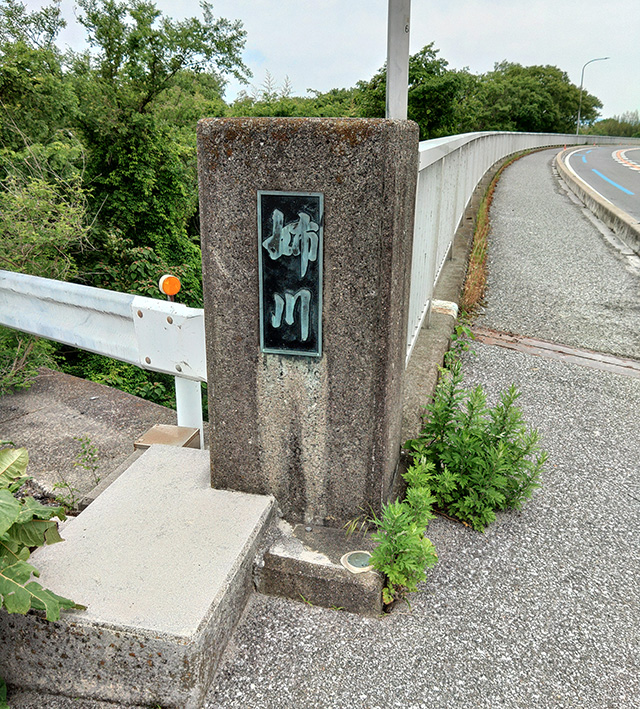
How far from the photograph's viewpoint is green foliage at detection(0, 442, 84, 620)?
5.67 feet

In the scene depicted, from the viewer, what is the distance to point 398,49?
237 cm

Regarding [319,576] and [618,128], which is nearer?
[319,576]

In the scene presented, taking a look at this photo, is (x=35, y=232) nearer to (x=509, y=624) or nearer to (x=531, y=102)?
(x=509, y=624)

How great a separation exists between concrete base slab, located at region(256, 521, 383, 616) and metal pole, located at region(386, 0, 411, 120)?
1.76 meters

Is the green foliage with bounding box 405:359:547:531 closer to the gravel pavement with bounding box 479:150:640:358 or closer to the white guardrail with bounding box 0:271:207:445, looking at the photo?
the white guardrail with bounding box 0:271:207:445

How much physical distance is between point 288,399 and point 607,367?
355 cm

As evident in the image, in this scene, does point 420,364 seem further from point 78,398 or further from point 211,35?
point 211,35

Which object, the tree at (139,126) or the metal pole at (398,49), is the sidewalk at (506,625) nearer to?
the metal pole at (398,49)

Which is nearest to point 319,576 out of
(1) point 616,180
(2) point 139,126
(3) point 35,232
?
(3) point 35,232

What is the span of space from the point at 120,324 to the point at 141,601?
1.51 metres

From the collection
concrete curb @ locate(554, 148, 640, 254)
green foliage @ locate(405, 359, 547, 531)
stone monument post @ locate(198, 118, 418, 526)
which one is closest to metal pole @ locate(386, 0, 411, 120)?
stone monument post @ locate(198, 118, 418, 526)

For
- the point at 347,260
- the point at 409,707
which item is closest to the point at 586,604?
the point at 409,707

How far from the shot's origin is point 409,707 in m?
1.88

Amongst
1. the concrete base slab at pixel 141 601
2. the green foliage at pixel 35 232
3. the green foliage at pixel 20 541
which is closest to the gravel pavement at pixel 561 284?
the green foliage at pixel 35 232
